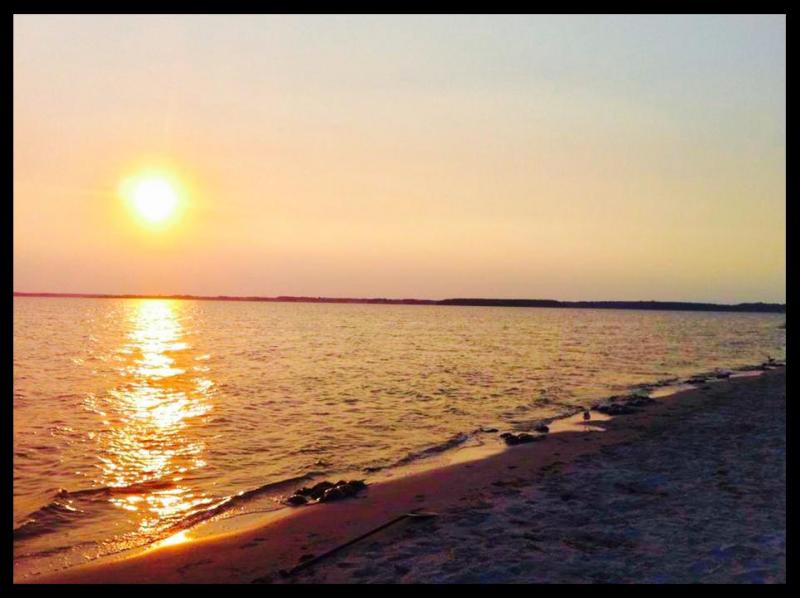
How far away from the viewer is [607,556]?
8.81m

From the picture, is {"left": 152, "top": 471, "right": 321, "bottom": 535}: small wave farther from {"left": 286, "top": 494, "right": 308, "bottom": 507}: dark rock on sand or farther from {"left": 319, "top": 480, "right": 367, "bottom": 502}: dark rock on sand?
{"left": 319, "top": 480, "right": 367, "bottom": 502}: dark rock on sand

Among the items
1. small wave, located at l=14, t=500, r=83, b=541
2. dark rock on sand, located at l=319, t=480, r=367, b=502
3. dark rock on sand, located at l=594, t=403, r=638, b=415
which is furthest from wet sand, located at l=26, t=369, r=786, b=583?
dark rock on sand, located at l=594, t=403, r=638, b=415

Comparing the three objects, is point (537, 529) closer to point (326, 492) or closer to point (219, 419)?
point (326, 492)

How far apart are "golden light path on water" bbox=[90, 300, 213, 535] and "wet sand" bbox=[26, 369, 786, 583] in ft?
8.03

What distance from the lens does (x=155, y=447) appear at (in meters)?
18.0

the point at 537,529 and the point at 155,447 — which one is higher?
the point at 537,529

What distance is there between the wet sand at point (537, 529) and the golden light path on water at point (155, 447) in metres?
2.45

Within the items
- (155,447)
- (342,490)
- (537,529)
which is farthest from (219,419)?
(537,529)

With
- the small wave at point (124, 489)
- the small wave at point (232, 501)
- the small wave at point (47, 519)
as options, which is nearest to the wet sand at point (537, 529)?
the small wave at point (232, 501)

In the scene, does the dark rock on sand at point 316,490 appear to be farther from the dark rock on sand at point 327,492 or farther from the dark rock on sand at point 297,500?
the dark rock on sand at point 297,500

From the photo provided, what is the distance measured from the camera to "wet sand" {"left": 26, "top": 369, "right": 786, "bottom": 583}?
333 inches

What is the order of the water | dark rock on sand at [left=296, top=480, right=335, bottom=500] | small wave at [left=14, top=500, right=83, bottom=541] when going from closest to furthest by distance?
small wave at [left=14, top=500, right=83, bottom=541]
the water
dark rock on sand at [left=296, top=480, right=335, bottom=500]

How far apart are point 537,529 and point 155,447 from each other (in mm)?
12174

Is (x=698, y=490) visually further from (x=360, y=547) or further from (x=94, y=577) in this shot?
(x=94, y=577)
